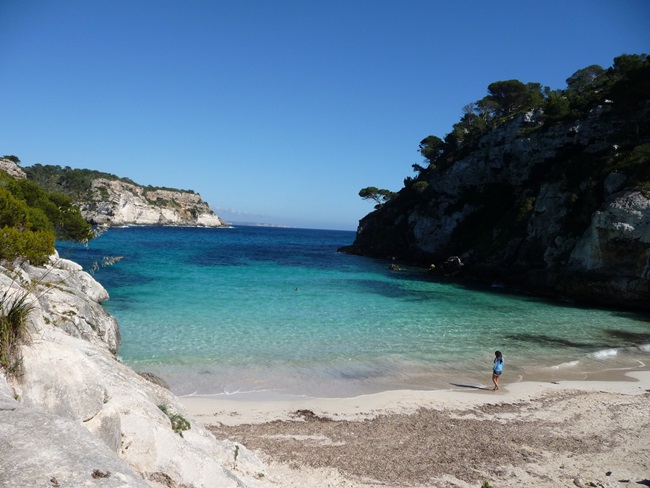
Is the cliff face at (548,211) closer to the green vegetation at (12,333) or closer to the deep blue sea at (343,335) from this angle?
the deep blue sea at (343,335)

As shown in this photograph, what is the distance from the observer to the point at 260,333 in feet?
58.7

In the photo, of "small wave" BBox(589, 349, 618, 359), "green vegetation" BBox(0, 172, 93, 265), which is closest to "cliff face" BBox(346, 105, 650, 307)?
"small wave" BBox(589, 349, 618, 359)

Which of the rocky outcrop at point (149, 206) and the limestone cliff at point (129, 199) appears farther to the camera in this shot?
the rocky outcrop at point (149, 206)

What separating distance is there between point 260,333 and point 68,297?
8.03m

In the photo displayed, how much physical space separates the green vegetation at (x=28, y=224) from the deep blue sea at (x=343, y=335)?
1524 mm

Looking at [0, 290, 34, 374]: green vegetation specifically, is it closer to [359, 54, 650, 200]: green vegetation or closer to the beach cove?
the beach cove

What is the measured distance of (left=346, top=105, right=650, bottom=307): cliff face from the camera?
91.5 feet

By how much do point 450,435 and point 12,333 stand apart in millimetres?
8946

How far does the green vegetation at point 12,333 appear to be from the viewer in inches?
142

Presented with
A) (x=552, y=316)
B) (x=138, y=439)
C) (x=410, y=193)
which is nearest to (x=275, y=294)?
(x=552, y=316)

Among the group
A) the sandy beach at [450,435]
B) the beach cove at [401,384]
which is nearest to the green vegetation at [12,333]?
the sandy beach at [450,435]

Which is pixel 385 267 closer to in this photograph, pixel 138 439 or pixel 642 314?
pixel 642 314

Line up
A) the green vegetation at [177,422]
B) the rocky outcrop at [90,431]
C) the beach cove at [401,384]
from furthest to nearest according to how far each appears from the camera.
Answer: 1. the beach cove at [401,384]
2. the green vegetation at [177,422]
3. the rocky outcrop at [90,431]

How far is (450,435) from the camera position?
9477 mm
